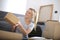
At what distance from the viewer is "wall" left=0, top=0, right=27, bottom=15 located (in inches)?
103

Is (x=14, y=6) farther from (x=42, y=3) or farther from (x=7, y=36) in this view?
(x=7, y=36)

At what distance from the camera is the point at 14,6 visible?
9.01 ft

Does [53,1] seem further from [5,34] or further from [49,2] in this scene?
[5,34]

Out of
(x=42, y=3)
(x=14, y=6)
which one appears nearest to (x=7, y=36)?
(x=14, y=6)

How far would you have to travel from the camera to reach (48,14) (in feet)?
9.58

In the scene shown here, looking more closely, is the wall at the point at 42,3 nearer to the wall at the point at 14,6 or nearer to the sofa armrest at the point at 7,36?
the wall at the point at 14,6

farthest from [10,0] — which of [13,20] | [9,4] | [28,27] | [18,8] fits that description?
[13,20]

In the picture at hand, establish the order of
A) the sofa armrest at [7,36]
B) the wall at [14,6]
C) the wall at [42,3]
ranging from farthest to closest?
the wall at [42,3] < the wall at [14,6] < the sofa armrest at [7,36]

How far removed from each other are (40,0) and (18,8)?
0.63 m

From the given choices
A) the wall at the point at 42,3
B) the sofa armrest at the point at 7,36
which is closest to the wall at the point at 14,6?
the wall at the point at 42,3

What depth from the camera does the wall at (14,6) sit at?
8.59 feet

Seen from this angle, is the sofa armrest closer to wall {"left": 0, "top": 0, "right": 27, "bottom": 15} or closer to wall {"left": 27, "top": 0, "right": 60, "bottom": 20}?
wall {"left": 0, "top": 0, "right": 27, "bottom": 15}

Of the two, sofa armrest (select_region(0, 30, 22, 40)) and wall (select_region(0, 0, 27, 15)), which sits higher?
wall (select_region(0, 0, 27, 15))

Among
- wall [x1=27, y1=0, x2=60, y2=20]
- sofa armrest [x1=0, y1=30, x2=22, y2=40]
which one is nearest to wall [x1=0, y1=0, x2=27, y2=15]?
wall [x1=27, y1=0, x2=60, y2=20]
